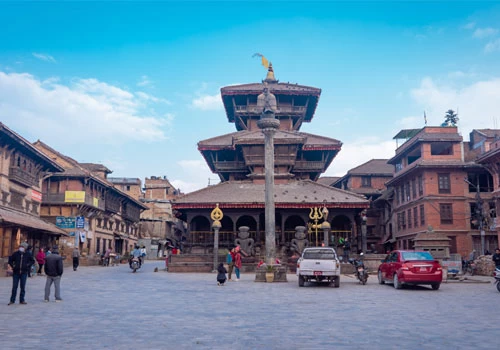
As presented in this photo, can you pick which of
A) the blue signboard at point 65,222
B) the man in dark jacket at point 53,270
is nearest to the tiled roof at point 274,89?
the blue signboard at point 65,222

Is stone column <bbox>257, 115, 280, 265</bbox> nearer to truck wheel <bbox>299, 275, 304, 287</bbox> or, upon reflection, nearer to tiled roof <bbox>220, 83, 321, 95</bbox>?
truck wheel <bbox>299, 275, 304, 287</bbox>

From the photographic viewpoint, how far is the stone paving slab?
314 inches

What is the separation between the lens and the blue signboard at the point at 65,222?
48509 millimetres

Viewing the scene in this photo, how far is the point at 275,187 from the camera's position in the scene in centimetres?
3750

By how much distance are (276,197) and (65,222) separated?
25171 mm

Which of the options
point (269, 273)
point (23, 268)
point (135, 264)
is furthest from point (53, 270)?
point (135, 264)

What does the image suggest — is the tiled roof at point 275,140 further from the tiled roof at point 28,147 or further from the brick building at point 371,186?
the brick building at point 371,186

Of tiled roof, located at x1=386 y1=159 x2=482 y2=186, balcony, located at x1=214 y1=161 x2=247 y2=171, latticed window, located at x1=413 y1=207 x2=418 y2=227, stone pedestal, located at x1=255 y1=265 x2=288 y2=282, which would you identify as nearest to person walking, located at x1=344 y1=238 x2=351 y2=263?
balcony, located at x1=214 y1=161 x2=247 y2=171

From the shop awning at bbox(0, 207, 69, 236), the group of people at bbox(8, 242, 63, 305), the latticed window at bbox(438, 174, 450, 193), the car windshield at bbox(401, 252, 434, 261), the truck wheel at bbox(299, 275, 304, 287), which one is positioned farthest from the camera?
the latticed window at bbox(438, 174, 450, 193)

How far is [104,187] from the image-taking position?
5653 centimetres

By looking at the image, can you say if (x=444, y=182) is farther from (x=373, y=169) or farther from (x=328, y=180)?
(x=328, y=180)

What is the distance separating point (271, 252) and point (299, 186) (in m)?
13.7

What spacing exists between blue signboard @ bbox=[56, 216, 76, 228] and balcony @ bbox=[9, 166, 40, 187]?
35.3ft

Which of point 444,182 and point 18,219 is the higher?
point 444,182
